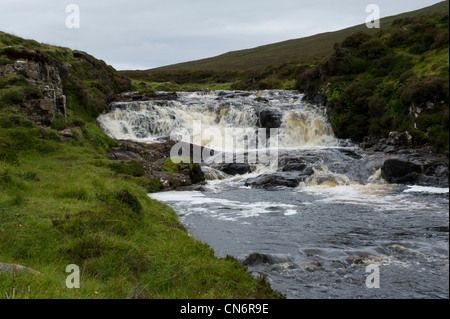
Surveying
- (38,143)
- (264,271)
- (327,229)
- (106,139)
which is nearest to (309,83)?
(106,139)

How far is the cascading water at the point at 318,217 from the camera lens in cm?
475

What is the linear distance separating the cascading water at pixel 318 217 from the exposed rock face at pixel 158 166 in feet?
3.65

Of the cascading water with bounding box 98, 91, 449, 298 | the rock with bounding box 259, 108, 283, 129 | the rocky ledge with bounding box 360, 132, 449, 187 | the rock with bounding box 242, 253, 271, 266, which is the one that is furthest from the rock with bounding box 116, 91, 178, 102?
the rock with bounding box 242, 253, 271, 266

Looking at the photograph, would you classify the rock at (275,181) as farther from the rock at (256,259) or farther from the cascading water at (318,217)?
the rock at (256,259)

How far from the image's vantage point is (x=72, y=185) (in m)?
11.5

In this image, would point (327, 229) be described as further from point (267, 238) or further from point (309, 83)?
point (309, 83)

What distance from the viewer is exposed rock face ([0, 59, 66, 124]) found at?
20.4m

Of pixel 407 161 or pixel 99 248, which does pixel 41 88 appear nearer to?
pixel 99 248

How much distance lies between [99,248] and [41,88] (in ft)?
61.7

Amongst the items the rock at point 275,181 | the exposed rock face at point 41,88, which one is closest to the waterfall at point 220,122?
the exposed rock face at point 41,88

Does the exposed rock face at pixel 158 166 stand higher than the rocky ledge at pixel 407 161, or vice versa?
the rocky ledge at pixel 407 161

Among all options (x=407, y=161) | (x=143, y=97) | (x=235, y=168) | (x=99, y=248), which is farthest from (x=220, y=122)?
(x=99, y=248)

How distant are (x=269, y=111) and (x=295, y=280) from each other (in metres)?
28.4
